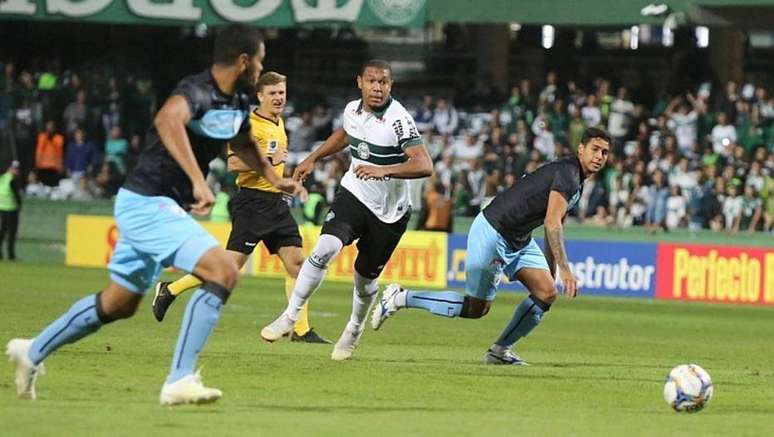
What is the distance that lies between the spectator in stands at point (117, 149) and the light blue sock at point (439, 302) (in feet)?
69.0

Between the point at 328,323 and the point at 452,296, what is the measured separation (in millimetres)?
5359

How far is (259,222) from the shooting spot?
14.7 metres

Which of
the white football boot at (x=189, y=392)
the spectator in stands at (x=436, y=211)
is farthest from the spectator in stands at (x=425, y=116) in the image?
the white football boot at (x=189, y=392)

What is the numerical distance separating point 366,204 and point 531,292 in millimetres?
1499

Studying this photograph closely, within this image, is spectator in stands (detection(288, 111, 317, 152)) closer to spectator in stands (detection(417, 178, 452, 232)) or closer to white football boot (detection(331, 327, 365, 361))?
spectator in stands (detection(417, 178, 452, 232))

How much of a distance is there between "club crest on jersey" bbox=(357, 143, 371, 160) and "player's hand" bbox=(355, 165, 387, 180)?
371 mm

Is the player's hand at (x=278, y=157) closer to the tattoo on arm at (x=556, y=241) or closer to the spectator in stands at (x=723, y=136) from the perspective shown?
the tattoo on arm at (x=556, y=241)

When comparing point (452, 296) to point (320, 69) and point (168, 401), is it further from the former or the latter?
point (320, 69)

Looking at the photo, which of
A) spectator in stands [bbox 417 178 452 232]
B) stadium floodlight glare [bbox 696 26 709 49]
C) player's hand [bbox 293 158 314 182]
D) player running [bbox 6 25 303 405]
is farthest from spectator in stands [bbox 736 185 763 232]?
player running [bbox 6 25 303 405]

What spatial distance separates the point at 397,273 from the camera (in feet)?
95.9

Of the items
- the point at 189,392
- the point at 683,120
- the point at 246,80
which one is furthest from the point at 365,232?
the point at 683,120

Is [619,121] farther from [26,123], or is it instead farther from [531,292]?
[531,292]

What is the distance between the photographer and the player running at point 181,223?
8.77 meters

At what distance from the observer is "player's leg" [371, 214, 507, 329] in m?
12.7
